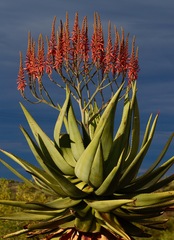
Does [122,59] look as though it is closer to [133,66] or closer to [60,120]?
[133,66]

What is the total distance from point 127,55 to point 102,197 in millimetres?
11735

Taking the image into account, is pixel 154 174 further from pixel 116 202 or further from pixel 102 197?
pixel 116 202

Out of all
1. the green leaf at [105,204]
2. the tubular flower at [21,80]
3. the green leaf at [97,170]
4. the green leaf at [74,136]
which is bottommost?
the green leaf at [105,204]

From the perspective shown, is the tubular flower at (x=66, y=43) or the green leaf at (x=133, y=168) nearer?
the green leaf at (x=133, y=168)

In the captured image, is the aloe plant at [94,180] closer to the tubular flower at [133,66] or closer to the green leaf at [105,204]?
the green leaf at [105,204]

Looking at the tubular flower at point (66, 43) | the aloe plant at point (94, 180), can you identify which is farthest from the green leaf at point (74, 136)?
the tubular flower at point (66, 43)

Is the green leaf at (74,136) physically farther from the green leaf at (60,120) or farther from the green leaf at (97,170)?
the green leaf at (97,170)

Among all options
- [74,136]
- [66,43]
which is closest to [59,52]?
[66,43]

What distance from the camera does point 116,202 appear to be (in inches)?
195

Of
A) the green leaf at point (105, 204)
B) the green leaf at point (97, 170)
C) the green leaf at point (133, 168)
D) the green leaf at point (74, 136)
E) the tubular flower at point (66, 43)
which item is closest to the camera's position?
the green leaf at point (105, 204)

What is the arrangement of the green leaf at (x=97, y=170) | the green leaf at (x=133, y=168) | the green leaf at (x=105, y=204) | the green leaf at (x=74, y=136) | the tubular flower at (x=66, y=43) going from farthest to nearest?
the tubular flower at (x=66, y=43) < the green leaf at (x=74, y=136) < the green leaf at (x=133, y=168) < the green leaf at (x=97, y=170) < the green leaf at (x=105, y=204)

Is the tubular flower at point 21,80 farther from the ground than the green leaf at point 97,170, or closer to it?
farther from the ground

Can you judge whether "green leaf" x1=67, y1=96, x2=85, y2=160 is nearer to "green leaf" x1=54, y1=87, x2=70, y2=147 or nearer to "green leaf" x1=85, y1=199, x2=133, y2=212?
"green leaf" x1=54, y1=87, x2=70, y2=147

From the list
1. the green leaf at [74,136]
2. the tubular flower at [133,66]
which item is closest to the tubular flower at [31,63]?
the tubular flower at [133,66]
